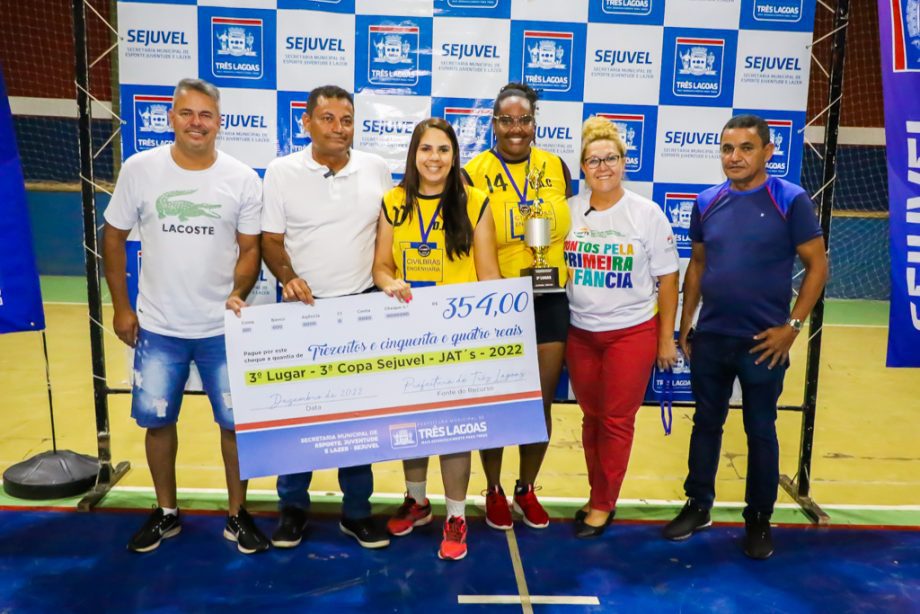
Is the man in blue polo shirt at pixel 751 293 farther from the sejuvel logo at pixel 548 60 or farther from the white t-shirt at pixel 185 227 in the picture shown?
the white t-shirt at pixel 185 227

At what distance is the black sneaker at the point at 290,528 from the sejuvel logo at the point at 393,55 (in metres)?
2.08

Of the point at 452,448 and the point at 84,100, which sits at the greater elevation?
the point at 84,100

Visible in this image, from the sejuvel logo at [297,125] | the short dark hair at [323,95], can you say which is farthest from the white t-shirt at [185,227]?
the sejuvel logo at [297,125]

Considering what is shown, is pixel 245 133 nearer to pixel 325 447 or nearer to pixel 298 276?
pixel 298 276

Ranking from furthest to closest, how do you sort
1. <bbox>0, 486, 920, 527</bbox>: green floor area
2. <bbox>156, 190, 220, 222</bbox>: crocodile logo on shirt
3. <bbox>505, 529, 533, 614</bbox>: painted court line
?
<bbox>0, 486, 920, 527</bbox>: green floor area, <bbox>156, 190, 220, 222</bbox>: crocodile logo on shirt, <bbox>505, 529, 533, 614</bbox>: painted court line

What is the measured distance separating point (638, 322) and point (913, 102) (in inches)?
63.0

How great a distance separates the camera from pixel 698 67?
12.4ft

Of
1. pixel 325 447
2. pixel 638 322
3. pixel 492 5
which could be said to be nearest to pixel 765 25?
pixel 492 5

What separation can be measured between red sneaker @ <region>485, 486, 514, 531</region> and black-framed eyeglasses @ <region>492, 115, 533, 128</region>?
1648mm

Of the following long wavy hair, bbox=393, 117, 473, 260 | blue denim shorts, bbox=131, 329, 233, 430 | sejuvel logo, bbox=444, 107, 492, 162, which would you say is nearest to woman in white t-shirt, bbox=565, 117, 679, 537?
long wavy hair, bbox=393, 117, 473, 260

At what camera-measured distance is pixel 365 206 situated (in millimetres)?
3084

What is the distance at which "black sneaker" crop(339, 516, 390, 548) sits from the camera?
10.9 ft

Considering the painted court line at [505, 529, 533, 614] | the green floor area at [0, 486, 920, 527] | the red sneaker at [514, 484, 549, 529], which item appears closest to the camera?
the painted court line at [505, 529, 533, 614]

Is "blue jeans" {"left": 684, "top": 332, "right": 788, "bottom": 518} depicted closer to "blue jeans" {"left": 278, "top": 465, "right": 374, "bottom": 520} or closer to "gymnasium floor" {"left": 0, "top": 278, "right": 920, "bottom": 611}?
"gymnasium floor" {"left": 0, "top": 278, "right": 920, "bottom": 611}
